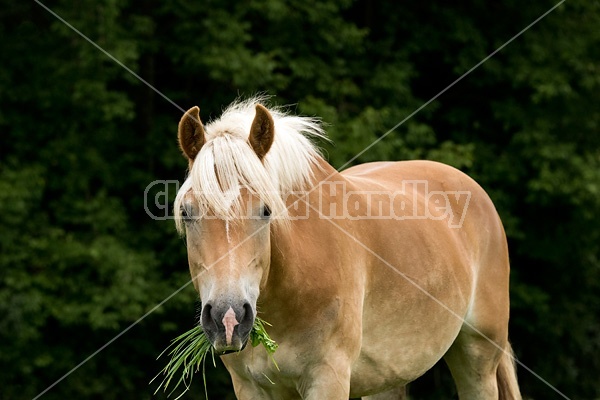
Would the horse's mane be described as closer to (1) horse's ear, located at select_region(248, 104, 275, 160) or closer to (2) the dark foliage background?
(1) horse's ear, located at select_region(248, 104, 275, 160)

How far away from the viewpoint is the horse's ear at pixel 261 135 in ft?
11.3

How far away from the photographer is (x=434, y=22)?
506 inches

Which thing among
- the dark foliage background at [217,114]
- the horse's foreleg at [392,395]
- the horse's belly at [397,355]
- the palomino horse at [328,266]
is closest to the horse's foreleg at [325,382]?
the palomino horse at [328,266]

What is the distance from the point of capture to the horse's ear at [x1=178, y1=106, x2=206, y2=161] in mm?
3436

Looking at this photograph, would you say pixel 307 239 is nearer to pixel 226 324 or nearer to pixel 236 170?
pixel 236 170

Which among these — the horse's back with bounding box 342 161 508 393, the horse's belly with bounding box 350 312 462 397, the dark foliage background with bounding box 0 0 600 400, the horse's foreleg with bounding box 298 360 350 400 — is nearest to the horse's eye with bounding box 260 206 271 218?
the horse's foreleg with bounding box 298 360 350 400

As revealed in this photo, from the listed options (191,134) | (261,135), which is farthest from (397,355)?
(191,134)

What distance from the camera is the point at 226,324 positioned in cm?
303

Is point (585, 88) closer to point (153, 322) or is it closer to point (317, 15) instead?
point (317, 15)

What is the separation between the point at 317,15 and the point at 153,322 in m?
4.54

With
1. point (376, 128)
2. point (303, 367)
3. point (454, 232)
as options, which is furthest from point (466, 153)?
point (303, 367)

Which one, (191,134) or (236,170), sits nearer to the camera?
(236,170)

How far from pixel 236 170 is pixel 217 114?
7.71m

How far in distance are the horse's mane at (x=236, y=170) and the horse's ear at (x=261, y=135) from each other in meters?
0.04
